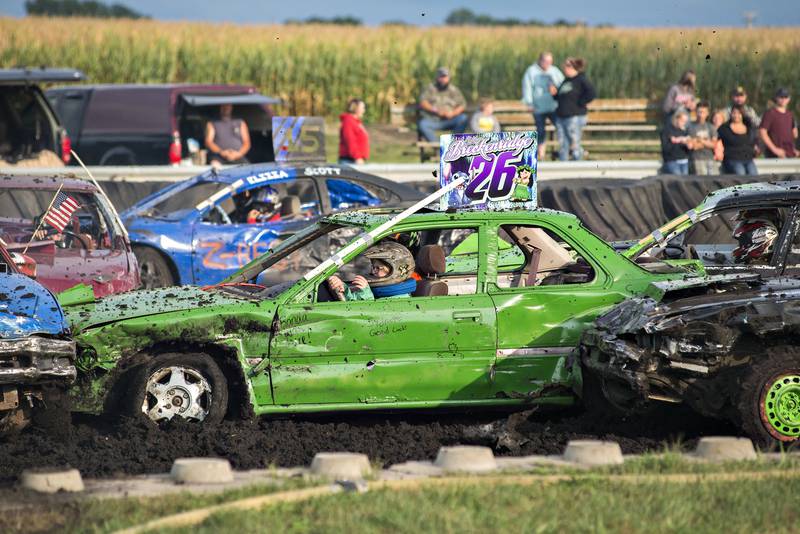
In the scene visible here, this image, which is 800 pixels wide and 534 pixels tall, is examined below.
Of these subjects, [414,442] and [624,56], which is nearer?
[414,442]

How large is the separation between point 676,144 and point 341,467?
Result: 45.2 feet

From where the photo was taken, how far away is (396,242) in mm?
9438

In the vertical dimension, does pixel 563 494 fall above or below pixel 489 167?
below

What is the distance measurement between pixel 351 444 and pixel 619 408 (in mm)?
1686

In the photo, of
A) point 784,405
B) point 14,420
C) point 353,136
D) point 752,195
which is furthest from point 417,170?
point 784,405

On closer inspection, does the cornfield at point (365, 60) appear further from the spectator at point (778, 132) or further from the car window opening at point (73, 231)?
the car window opening at point (73, 231)

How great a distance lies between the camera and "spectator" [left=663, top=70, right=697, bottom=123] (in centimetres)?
2005

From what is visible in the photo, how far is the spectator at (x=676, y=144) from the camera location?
63.4 ft

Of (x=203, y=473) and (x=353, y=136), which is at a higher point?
(x=203, y=473)

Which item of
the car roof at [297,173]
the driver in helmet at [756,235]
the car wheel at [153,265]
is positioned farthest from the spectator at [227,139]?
the driver in helmet at [756,235]

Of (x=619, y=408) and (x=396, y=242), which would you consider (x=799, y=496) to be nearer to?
(x=619, y=408)

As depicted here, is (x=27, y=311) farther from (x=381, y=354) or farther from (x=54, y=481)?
(x=381, y=354)

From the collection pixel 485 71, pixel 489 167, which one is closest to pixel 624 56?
pixel 485 71

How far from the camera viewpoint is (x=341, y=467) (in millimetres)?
6660
